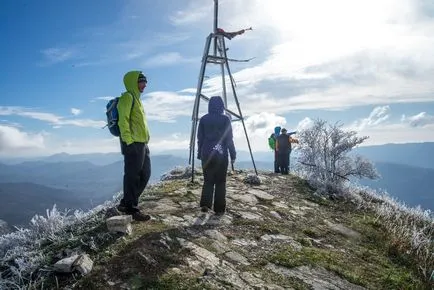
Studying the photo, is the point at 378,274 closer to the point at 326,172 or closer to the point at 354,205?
Answer: the point at 354,205

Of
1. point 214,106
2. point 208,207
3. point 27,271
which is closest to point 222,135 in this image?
point 214,106

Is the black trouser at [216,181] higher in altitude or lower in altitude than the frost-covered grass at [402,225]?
higher

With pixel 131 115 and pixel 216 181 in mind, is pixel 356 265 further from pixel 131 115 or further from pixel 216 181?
pixel 131 115

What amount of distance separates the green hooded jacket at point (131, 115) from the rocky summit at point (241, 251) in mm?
1752

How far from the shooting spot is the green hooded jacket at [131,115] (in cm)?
699

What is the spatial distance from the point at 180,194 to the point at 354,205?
6271mm

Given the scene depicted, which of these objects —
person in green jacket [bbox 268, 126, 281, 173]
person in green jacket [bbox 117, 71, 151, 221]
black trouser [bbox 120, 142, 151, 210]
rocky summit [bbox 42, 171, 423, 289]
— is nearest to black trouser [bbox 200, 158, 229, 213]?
rocky summit [bbox 42, 171, 423, 289]

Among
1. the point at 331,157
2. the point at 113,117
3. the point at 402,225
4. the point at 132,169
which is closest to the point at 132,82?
the point at 113,117

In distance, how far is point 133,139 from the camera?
23.5ft

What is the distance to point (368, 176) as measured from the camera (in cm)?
1661

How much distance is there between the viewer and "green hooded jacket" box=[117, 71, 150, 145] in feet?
22.9

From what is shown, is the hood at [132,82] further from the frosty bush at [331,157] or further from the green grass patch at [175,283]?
the frosty bush at [331,157]

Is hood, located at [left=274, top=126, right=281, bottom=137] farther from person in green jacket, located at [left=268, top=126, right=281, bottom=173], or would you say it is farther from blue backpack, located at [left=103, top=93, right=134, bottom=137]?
blue backpack, located at [left=103, top=93, right=134, bottom=137]

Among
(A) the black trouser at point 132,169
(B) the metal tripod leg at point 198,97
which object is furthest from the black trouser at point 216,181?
(B) the metal tripod leg at point 198,97
